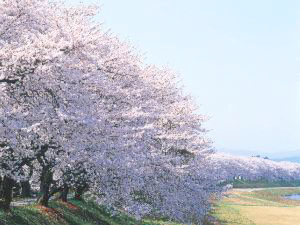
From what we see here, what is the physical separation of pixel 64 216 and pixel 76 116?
43.9 feet

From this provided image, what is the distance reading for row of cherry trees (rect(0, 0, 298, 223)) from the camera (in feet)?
64.5

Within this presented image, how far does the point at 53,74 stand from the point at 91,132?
146 inches

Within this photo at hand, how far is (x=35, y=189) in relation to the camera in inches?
2058

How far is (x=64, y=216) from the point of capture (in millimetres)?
32375

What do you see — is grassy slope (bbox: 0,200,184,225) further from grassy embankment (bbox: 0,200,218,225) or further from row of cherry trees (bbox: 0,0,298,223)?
row of cherry trees (bbox: 0,0,298,223)

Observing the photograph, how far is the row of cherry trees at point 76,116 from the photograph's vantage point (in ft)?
64.5

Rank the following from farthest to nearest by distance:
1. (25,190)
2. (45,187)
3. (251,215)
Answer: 1. (251,215)
2. (25,190)
3. (45,187)

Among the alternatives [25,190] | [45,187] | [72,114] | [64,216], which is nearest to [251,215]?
[25,190]

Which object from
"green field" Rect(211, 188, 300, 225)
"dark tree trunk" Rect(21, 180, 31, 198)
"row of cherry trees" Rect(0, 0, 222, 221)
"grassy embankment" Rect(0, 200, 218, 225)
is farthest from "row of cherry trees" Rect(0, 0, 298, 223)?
"green field" Rect(211, 188, 300, 225)

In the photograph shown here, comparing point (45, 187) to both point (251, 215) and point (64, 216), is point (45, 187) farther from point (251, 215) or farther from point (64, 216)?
point (251, 215)

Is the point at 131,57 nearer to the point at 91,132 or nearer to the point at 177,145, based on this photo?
the point at 177,145

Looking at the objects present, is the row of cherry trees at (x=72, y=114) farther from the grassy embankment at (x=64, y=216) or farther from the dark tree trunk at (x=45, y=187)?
the grassy embankment at (x=64, y=216)

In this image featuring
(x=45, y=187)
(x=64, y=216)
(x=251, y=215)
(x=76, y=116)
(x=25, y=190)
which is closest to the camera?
(x=76, y=116)

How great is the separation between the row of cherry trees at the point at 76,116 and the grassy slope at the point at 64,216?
1.10m
